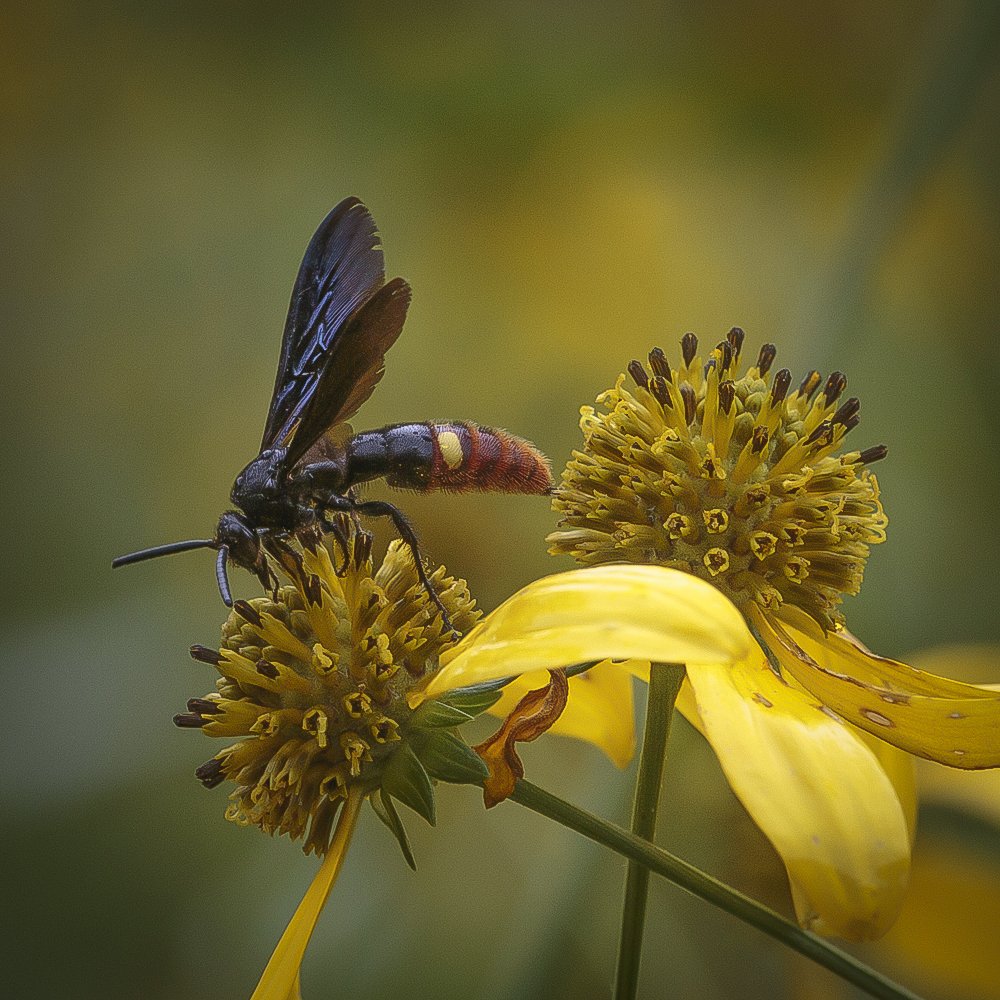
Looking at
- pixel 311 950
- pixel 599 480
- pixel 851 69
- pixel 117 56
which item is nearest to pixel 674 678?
pixel 599 480

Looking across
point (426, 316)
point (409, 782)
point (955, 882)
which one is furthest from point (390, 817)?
point (426, 316)

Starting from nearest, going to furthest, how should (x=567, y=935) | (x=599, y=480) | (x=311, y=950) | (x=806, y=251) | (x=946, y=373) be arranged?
1. (x=599, y=480)
2. (x=567, y=935)
3. (x=311, y=950)
4. (x=946, y=373)
5. (x=806, y=251)

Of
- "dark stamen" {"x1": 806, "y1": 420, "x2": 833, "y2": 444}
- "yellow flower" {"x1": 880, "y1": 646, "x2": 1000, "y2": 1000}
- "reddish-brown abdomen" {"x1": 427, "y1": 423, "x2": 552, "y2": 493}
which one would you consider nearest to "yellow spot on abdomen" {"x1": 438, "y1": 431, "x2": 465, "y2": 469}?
"reddish-brown abdomen" {"x1": 427, "y1": 423, "x2": 552, "y2": 493}

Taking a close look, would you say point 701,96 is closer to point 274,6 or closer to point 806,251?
point 806,251

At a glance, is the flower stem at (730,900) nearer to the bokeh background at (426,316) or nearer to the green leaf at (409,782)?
the green leaf at (409,782)

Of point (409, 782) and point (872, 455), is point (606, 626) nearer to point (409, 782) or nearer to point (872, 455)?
point (409, 782)

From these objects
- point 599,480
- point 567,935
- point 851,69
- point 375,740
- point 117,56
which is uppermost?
point 851,69
